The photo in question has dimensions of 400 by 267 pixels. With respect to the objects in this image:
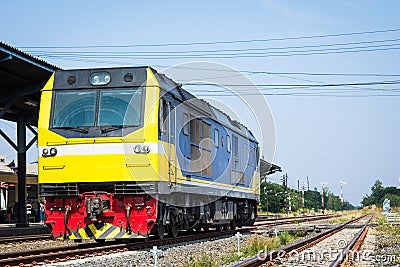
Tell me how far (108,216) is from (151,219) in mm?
909

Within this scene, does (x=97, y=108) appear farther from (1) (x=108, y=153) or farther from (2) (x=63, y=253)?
(2) (x=63, y=253)

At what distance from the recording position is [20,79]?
19688 mm

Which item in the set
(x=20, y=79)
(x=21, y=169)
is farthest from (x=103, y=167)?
(x=21, y=169)

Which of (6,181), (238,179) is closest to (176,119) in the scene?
(238,179)

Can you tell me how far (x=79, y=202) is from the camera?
12.1 metres

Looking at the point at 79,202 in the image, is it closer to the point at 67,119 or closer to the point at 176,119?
the point at 67,119

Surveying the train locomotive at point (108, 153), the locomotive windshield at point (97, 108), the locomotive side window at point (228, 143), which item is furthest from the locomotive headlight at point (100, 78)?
the locomotive side window at point (228, 143)

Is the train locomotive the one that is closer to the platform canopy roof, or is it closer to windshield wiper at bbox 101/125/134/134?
windshield wiper at bbox 101/125/134/134

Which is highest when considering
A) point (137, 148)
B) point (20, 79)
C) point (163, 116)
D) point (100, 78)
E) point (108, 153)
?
point (20, 79)

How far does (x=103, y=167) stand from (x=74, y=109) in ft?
4.99

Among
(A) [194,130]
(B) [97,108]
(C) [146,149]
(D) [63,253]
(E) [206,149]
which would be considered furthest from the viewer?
(E) [206,149]

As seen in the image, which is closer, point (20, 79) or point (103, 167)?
point (103, 167)

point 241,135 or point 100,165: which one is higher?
point 241,135

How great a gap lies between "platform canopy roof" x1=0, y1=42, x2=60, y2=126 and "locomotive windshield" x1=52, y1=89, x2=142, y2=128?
5360 millimetres
